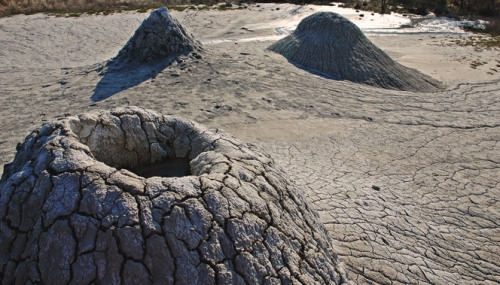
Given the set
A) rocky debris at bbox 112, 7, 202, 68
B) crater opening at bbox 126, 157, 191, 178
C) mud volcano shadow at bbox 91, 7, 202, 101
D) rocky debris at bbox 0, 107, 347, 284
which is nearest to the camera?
rocky debris at bbox 0, 107, 347, 284

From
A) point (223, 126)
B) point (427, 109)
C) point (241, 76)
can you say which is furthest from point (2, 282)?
point (427, 109)

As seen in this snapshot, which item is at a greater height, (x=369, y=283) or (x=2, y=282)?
(x=2, y=282)

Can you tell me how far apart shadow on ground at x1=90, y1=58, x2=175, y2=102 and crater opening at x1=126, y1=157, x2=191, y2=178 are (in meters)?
4.09

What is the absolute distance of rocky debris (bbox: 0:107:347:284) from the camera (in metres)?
1.57

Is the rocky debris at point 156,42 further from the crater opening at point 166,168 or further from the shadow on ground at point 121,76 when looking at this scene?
the crater opening at point 166,168

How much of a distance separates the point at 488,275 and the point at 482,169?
2277 millimetres

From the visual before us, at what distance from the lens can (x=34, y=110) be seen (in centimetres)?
566

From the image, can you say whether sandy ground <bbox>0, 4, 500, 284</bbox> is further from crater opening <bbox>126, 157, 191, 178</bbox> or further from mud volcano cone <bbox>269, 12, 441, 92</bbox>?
crater opening <bbox>126, 157, 191, 178</bbox>

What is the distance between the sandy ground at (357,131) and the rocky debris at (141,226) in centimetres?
78

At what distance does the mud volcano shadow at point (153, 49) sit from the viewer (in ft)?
23.5

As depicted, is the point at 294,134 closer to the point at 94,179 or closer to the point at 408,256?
the point at 408,256

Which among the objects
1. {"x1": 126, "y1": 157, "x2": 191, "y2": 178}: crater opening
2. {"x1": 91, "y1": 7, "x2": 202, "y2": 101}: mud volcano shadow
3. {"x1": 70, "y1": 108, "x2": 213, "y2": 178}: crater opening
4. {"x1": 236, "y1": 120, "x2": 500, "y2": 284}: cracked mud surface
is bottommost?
{"x1": 236, "y1": 120, "x2": 500, "y2": 284}: cracked mud surface

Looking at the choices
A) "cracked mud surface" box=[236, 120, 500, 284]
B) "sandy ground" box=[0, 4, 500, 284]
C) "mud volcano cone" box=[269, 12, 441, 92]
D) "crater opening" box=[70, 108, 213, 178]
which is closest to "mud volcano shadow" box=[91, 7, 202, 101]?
"sandy ground" box=[0, 4, 500, 284]

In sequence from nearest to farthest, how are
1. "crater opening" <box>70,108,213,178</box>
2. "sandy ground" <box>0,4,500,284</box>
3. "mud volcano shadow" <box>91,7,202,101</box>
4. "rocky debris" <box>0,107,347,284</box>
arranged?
"rocky debris" <box>0,107,347,284</box> < "crater opening" <box>70,108,213,178</box> < "sandy ground" <box>0,4,500,284</box> < "mud volcano shadow" <box>91,7,202,101</box>
